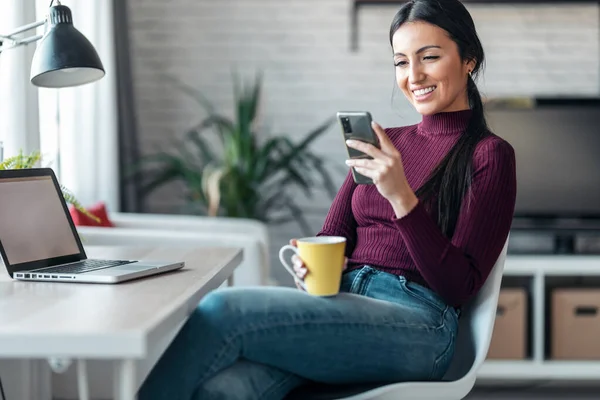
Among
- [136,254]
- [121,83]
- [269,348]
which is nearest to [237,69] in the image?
[121,83]

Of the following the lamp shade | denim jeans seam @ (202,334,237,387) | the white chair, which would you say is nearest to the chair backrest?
the white chair

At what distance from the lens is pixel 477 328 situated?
156 centimetres

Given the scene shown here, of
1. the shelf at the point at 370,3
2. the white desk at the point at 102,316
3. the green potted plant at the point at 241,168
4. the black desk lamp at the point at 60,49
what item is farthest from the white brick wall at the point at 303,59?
the white desk at the point at 102,316

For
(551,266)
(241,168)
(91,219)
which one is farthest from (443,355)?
(241,168)

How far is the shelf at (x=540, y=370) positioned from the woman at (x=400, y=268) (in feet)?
6.06

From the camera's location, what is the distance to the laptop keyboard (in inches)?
60.9

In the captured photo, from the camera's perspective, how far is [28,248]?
1593mm

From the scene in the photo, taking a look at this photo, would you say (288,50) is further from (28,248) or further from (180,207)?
(28,248)

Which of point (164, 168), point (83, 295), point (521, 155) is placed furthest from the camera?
point (164, 168)

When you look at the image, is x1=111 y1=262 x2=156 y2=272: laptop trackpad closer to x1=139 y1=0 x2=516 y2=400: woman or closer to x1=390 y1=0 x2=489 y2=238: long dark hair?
x1=139 y1=0 x2=516 y2=400: woman

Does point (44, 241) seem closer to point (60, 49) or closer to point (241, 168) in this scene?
point (60, 49)

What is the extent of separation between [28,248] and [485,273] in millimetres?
820

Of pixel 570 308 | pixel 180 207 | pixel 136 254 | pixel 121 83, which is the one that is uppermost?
pixel 121 83

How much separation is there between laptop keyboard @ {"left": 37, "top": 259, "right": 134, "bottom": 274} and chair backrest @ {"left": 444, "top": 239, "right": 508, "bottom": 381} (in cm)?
65
